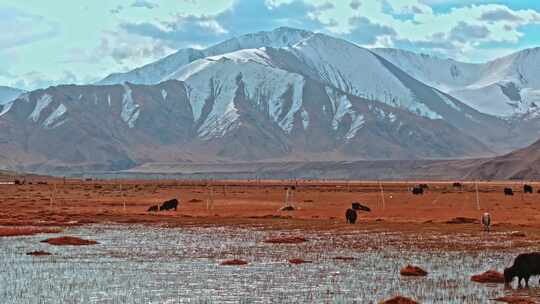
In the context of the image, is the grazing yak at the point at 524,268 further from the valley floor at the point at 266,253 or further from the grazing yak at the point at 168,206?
the grazing yak at the point at 168,206

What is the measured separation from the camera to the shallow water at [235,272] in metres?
23.3

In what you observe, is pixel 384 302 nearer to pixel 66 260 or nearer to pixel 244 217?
pixel 66 260

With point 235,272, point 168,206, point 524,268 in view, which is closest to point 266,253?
point 235,272

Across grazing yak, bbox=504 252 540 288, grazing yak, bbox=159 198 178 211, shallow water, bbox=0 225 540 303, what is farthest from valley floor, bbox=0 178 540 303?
grazing yak, bbox=159 198 178 211

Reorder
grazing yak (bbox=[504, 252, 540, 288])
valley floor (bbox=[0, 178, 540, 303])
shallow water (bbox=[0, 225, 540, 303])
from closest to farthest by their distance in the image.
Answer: shallow water (bbox=[0, 225, 540, 303])
valley floor (bbox=[0, 178, 540, 303])
grazing yak (bbox=[504, 252, 540, 288])

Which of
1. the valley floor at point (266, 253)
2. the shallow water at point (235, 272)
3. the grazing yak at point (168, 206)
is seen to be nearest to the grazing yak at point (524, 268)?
the shallow water at point (235, 272)

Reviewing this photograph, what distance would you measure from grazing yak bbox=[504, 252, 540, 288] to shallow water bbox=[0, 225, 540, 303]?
1.45 ft

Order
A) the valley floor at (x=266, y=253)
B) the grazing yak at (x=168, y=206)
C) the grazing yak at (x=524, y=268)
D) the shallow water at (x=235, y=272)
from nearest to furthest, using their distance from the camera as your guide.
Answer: the shallow water at (x=235, y=272) → the valley floor at (x=266, y=253) → the grazing yak at (x=524, y=268) → the grazing yak at (x=168, y=206)

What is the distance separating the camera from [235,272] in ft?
90.8

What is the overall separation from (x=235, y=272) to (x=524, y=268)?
8658 mm

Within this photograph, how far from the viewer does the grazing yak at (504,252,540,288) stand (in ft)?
80.3

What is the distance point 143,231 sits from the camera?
144ft

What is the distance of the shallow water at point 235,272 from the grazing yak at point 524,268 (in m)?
0.44

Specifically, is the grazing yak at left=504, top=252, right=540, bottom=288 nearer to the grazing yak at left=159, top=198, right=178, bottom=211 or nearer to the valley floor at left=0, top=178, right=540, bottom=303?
the valley floor at left=0, top=178, right=540, bottom=303
